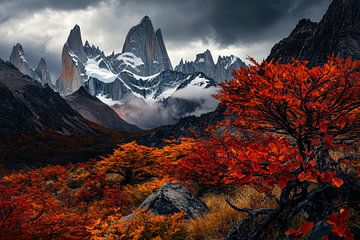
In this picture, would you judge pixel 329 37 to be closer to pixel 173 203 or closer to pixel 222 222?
pixel 173 203

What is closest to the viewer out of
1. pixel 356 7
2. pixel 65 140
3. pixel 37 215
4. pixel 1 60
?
pixel 37 215

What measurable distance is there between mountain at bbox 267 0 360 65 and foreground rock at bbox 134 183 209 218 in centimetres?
4041

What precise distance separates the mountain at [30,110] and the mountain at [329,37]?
96797 millimetres

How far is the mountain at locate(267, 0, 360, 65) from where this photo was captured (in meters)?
46.0

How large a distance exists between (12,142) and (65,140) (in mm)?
14926

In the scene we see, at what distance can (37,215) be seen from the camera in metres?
10.1

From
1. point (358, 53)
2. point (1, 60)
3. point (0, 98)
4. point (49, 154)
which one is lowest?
point (49, 154)

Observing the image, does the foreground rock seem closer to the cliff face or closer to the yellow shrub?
the yellow shrub

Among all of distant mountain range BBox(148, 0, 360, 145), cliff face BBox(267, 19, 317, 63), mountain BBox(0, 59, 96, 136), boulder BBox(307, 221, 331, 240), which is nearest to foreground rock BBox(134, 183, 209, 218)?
boulder BBox(307, 221, 331, 240)

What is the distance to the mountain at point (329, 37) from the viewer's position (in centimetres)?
4600

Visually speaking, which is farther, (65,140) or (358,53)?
(65,140)

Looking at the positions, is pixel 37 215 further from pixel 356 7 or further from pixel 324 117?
pixel 356 7

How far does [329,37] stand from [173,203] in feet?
175

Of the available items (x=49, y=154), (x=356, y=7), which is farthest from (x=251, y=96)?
(x=49, y=154)
